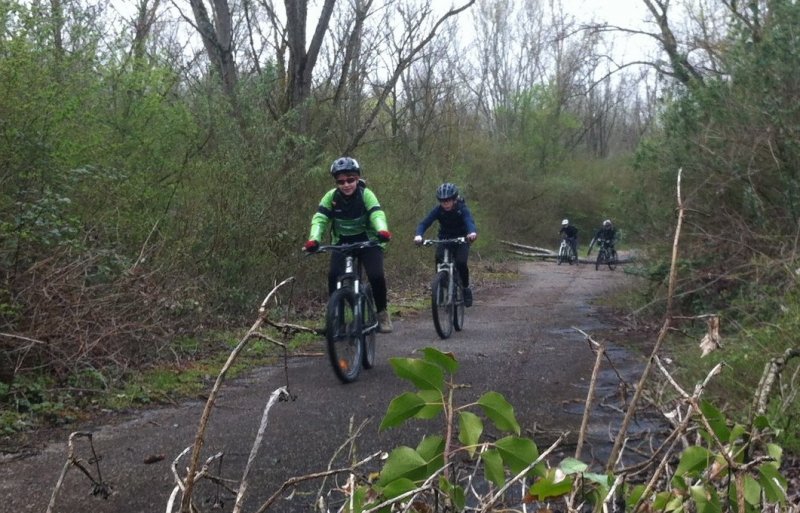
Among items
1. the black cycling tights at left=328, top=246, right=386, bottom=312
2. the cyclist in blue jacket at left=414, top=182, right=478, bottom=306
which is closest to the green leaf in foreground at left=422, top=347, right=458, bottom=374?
the black cycling tights at left=328, top=246, right=386, bottom=312

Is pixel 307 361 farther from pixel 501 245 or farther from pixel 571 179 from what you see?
pixel 571 179

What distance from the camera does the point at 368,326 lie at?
8.27m

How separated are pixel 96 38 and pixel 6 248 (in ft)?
12.0

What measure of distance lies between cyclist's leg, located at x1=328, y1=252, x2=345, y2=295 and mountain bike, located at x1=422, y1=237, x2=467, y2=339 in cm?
239

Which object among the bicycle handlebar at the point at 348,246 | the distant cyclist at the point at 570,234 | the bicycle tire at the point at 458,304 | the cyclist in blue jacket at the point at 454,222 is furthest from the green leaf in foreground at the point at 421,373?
the distant cyclist at the point at 570,234

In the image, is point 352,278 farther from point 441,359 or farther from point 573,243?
point 573,243

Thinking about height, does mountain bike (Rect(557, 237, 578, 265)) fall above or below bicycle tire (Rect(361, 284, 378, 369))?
below

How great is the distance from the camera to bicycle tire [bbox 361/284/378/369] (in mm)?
8195

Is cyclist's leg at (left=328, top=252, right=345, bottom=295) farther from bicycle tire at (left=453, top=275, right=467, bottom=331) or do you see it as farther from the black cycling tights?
bicycle tire at (left=453, top=275, right=467, bottom=331)

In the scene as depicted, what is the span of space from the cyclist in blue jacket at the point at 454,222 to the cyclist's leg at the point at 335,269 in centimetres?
293

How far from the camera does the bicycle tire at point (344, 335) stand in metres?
7.40

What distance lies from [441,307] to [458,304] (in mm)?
637

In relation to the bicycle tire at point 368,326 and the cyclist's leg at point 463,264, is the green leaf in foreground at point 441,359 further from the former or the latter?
the cyclist's leg at point 463,264

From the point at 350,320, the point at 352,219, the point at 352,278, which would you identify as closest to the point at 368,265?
the point at 352,278
